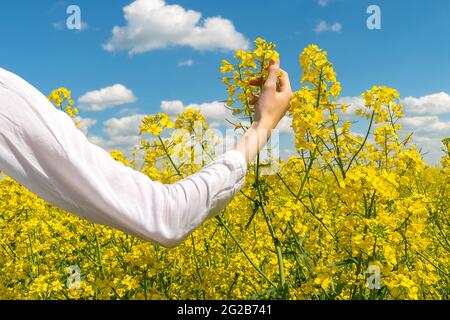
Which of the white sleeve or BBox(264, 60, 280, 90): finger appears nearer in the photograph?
the white sleeve

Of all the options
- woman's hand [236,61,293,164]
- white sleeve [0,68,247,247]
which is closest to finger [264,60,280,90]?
woman's hand [236,61,293,164]

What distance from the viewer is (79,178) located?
0.91 m

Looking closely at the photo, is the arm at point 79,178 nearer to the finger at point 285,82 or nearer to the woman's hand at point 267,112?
the woman's hand at point 267,112

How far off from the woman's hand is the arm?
0.24 meters

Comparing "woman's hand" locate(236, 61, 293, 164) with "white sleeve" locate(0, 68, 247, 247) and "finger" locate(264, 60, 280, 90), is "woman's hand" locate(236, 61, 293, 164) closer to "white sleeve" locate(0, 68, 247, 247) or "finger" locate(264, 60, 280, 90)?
"finger" locate(264, 60, 280, 90)

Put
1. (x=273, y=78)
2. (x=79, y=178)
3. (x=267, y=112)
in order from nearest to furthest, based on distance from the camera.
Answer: (x=79, y=178), (x=267, y=112), (x=273, y=78)

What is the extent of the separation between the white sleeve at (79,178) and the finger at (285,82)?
65 cm

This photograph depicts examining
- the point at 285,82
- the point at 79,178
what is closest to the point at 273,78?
the point at 285,82

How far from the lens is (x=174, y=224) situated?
966 mm

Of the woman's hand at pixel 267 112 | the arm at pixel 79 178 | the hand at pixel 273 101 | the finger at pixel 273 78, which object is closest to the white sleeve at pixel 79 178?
the arm at pixel 79 178

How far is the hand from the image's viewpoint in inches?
53.0

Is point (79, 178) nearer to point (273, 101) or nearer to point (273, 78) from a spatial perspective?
point (273, 101)

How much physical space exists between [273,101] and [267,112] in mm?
66

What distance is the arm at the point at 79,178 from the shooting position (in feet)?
2.99
